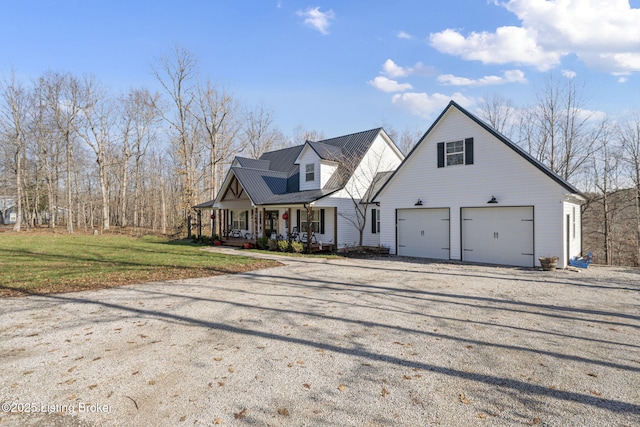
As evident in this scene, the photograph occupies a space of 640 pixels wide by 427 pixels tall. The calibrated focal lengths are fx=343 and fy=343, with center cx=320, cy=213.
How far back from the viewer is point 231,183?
2312 cm

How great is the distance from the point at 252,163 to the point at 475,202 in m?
17.2

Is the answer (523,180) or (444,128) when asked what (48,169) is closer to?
(444,128)

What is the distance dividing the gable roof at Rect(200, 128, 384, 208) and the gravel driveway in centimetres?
1201

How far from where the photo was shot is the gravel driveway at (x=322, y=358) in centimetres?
342

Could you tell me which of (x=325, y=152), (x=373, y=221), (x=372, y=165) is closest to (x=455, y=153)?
(x=373, y=221)

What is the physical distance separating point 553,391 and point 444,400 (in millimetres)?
1280

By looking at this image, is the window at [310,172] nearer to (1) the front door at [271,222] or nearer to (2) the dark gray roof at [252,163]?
(1) the front door at [271,222]

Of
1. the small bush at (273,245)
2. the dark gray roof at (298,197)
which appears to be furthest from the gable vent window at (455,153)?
the small bush at (273,245)

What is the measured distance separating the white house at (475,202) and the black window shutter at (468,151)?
0.04m

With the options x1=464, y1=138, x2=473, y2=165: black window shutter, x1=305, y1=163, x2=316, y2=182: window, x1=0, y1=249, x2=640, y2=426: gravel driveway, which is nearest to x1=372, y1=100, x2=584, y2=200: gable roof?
x1=464, y1=138, x2=473, y2=165: black window shutter

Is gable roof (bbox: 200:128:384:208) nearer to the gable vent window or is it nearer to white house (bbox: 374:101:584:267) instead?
white house (bbox: 374:101:584:267)

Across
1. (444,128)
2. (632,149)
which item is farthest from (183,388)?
(632,149)

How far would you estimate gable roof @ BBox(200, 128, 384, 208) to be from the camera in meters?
20.5

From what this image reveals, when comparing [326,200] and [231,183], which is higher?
[231,183]
